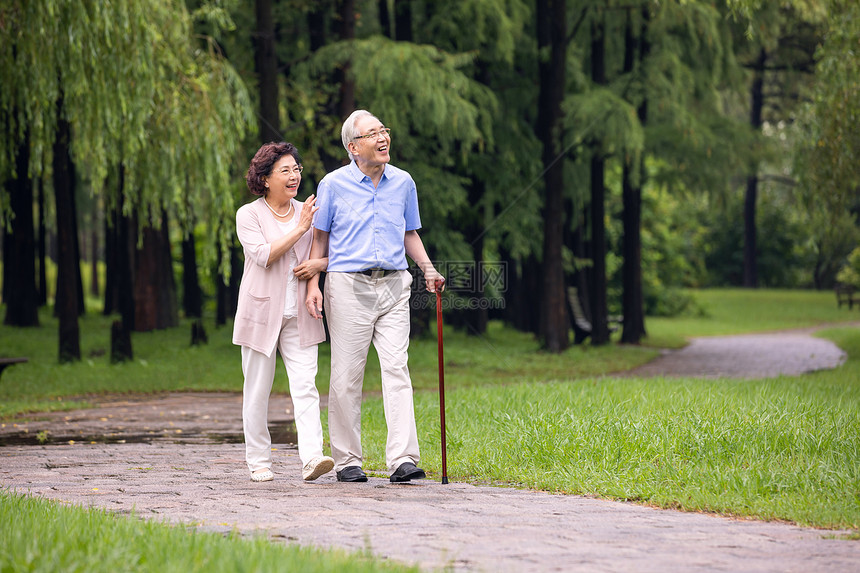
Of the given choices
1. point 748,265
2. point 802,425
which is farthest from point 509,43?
point 748,265

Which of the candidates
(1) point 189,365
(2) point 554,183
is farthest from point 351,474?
(2) point 554,183

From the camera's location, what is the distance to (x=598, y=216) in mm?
22375

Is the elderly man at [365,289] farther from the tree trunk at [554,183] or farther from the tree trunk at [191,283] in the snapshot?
the tree trunk at [191,283]

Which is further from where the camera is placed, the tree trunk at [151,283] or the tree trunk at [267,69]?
the tree trunk at [151,283]

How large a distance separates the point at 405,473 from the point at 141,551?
2.35 m

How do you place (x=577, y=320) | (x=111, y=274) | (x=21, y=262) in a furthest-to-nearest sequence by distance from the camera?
(x=111, y=274)
(x=21, y=262)
(x=577, y=320)

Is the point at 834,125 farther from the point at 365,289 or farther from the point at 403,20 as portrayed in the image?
the point at 365,289

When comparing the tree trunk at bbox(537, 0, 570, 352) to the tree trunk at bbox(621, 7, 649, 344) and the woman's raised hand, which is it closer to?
the tree trunk at bbox(621, 7, 649, 344)

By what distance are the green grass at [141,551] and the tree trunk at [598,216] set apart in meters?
18.1

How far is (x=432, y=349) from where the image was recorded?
65.2ft

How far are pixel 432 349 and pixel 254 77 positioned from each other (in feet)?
20.2

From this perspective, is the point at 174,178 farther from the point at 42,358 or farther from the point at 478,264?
the point at 478,264

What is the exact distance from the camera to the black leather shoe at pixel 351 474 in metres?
6.37

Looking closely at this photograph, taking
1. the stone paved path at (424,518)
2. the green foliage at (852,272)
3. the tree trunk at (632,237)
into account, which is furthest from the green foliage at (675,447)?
the green foliage at (852,272)
